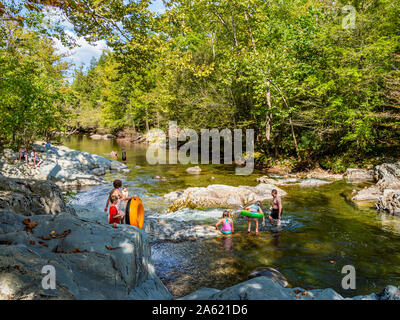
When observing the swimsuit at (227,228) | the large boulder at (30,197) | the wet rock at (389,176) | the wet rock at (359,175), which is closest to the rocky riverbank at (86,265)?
the large boulder at (30,197)

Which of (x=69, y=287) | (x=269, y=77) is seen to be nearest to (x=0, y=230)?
(x=69, y=287)

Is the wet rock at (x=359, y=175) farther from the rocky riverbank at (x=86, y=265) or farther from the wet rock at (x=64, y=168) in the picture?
the wet rock at (x=64, y=168)

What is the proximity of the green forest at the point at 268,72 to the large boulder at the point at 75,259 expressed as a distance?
19.4 ft

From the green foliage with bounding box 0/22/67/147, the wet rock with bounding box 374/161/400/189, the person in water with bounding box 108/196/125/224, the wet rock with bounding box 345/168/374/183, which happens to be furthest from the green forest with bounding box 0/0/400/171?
the person in water with bounding box 108/196/125/224

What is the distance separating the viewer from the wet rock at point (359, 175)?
17047 millimetres

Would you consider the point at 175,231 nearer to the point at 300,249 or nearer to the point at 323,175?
the point at 300,249

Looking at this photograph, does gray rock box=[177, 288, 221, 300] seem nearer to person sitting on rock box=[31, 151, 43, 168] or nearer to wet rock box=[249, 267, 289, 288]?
wet rock box=[249, 267, 289, 288]

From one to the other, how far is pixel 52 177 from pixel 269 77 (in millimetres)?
17678

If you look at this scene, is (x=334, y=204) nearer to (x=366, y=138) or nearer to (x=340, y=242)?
(x=340, y=242)

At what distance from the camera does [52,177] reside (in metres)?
18.4

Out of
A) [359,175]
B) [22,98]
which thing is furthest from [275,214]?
[22,98]

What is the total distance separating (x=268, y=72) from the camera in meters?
19.4

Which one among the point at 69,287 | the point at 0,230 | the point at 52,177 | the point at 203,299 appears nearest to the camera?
the point at 69,287

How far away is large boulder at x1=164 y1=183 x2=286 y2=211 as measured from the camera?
1327 cm
